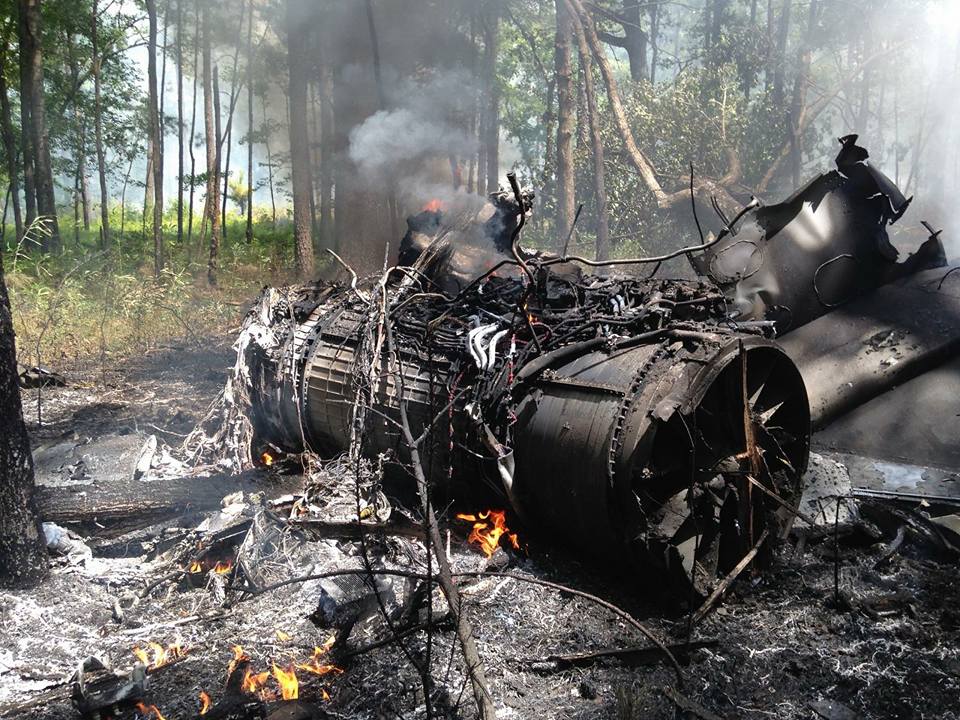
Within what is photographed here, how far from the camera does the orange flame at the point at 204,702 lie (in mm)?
3400

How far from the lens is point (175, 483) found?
19.4ft


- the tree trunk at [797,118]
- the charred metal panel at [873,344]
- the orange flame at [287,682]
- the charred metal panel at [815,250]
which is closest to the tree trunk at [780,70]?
the tree trunk at [797,118]

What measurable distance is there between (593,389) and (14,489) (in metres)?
3.54

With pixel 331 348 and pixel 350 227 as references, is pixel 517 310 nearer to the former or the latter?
pixel 331 348

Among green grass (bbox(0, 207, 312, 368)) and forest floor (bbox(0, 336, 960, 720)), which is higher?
green grass (bbox(0, 207, 312, 368))

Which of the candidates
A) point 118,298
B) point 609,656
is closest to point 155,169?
point 118,298

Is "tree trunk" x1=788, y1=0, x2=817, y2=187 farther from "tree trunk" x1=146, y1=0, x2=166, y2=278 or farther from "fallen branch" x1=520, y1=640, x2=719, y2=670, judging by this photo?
"fallen branch" x1=520, y1=640, x2=719, y2=670

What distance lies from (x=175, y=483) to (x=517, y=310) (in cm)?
319

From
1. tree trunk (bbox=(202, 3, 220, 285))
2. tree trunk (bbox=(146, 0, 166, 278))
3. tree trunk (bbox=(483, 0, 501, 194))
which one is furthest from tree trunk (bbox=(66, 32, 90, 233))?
tree trunk (bbox=(483, 0, 501, 194))

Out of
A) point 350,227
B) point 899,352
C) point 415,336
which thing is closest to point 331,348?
point 415,336

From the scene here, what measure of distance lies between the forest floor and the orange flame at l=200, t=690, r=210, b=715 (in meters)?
0.05

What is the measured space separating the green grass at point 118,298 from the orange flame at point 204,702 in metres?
7.20

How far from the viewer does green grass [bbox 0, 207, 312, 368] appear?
1110 cm

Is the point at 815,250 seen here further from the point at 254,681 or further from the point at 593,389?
the point at 254,681
